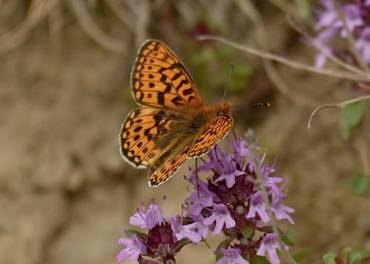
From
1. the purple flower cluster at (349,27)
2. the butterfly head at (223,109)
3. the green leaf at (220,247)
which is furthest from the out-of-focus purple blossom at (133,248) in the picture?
the purple flower cluster at (349,27)

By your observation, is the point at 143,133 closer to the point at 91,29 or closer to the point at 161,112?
the point at 161,112

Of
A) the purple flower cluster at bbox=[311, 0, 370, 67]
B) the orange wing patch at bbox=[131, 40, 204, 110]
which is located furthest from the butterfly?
the purple flower cluster at bbox=[311, 0, 370, 67]

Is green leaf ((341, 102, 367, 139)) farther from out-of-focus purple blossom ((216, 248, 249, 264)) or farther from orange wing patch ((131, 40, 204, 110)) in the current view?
out-of-focus purple blossom ((216, 248, 249, 264))

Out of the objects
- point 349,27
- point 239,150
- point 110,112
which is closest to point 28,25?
point 110,112

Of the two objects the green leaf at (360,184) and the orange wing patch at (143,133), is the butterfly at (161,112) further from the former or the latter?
the green leaf at (360,184)

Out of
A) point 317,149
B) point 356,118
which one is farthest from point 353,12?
point 317,149

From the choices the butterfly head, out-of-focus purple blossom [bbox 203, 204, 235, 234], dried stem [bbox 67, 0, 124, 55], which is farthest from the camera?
dried stem [bbox 67, 0, 124, 55]

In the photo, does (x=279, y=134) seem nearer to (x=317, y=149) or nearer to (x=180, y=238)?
(x=317, y=149)
